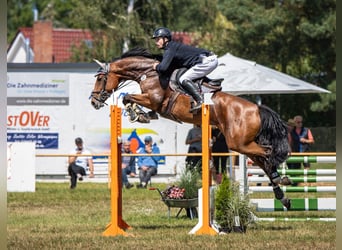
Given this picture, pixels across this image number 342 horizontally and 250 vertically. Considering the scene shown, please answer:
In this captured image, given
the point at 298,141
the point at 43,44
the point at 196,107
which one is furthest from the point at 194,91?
the point at 43,44

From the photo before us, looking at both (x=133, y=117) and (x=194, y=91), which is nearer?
(x=194, y=91)

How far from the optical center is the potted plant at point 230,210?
8852 mm

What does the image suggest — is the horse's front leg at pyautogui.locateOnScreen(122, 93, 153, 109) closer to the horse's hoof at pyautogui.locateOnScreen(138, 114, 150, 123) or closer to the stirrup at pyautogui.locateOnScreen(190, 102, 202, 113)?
the horse's hoof at pyautogui.locateOnScreen(138, 114, 150, 123)

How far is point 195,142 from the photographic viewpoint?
59.0ft

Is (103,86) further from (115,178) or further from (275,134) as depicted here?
(275,134)

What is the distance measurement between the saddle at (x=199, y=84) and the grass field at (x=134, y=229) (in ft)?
5.55

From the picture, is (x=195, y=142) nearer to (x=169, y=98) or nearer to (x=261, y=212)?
(x=261, y=212)

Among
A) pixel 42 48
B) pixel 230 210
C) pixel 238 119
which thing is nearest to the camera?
pixel 230 210

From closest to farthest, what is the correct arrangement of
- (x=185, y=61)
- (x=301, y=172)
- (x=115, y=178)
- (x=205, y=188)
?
(x=205, y=188)
(x=115, y=178)
(x=185, y=61)
(x=301, y=172)

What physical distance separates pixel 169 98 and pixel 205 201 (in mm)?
1630

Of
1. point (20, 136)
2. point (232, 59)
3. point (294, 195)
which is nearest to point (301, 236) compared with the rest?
point (294, 195)

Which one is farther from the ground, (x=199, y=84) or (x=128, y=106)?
(x=199, y=84)

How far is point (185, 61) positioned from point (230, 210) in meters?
1.83

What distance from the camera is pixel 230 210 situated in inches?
348
